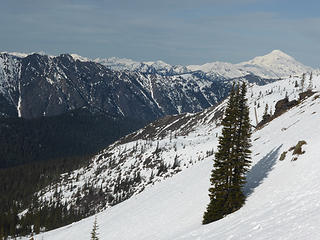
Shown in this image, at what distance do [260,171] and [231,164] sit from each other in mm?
9073

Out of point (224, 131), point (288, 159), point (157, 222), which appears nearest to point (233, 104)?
point (224, 131)

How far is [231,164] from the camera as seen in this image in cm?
3114

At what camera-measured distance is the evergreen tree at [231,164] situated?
3022 centimetres

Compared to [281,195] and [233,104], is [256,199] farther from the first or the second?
[233,104]

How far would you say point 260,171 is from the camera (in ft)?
125

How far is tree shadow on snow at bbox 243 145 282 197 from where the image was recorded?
1359 inches

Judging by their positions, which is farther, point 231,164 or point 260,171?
point 260,171

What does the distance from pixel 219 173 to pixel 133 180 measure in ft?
547

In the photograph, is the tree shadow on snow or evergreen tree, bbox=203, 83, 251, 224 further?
the tree shadow on snow

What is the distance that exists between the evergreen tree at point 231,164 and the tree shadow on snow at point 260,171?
10.1 feet

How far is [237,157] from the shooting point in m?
31.2

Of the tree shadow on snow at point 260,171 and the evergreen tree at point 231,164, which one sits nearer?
the evergreen tree at point 231,164

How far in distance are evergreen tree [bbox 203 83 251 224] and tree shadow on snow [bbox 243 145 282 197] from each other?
3075 mm

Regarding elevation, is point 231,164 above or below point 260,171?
above
